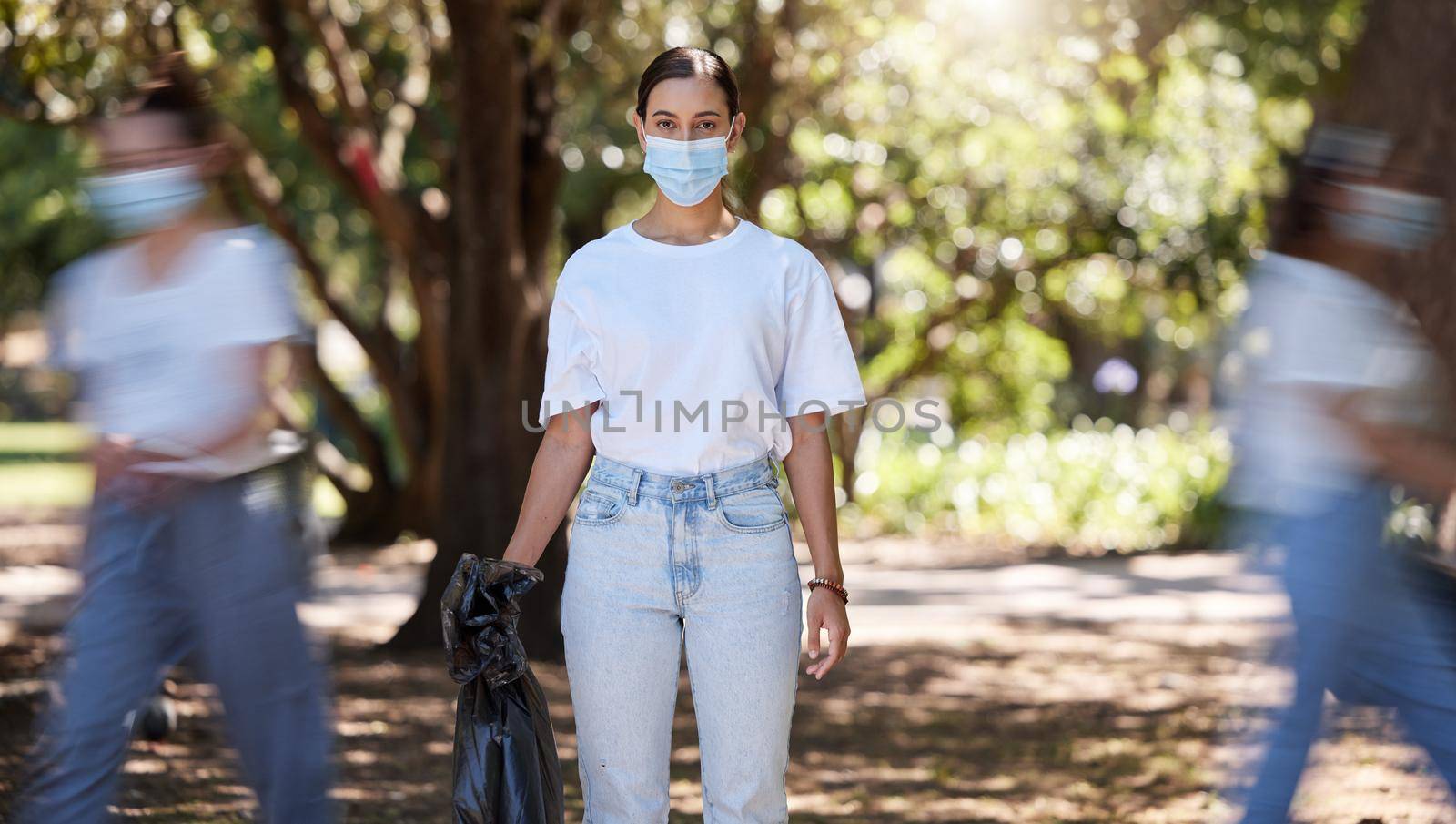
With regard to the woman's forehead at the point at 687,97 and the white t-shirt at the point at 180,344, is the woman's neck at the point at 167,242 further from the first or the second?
the woman's forehead at the point at 687,97

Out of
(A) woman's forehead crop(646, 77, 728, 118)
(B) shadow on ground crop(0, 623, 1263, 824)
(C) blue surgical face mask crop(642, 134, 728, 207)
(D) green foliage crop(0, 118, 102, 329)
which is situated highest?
(A) woman's forehead crop(646, 77, 728, 118)

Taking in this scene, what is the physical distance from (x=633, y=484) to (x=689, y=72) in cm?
87

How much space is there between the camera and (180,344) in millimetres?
3277

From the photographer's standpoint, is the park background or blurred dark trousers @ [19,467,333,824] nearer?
blurred dark trousers @ [19,467,333,824]

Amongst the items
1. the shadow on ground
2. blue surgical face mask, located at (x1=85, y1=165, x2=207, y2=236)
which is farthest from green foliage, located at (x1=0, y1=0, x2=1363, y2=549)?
blue surgical face mask, located at (x1=85, y1=165, x2=207, y2=236)

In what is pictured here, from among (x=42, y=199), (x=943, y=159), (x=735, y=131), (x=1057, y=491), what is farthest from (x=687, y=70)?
(x=42, y=199)

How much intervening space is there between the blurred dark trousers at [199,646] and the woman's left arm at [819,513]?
1.10 m

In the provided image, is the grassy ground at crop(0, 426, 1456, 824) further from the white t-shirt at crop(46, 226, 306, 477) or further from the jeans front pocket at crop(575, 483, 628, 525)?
the jeans front pocket at crop(575, 483, 628, 525)

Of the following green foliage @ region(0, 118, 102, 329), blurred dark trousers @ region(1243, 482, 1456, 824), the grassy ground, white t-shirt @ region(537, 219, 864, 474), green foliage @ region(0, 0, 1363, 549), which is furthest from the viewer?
green foliage @ region(0, 118, 102, 329)

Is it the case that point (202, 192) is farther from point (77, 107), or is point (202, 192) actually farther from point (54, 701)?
point (77, 107)

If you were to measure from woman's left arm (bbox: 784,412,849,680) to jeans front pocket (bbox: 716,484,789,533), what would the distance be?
0.19 ft

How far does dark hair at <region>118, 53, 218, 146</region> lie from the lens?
345 centimetres

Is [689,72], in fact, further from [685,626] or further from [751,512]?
[685,626]

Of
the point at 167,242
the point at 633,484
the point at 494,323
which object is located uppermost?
the point at 167,242
